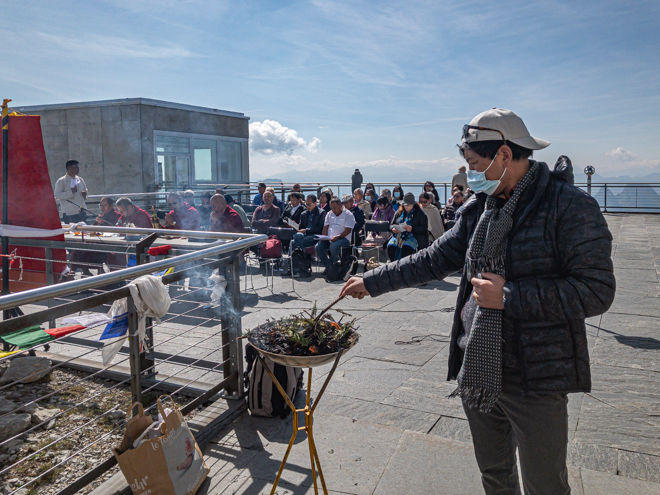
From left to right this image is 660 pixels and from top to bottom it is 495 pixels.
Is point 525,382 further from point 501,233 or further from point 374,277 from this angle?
point 374,277

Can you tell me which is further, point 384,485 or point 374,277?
point 384,485

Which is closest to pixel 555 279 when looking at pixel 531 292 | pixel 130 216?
pixel 531 292

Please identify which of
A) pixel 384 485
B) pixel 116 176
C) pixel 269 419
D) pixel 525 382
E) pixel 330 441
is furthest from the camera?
pixel 116 176

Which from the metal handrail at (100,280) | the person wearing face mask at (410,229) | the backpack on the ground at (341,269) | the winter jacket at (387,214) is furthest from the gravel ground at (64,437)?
the winter jacket at (387,214)

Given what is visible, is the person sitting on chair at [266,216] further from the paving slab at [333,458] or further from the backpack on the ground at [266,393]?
the paving slab at [333,458]

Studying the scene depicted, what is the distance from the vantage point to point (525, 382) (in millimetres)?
1884

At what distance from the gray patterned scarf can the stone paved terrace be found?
1.11 meters

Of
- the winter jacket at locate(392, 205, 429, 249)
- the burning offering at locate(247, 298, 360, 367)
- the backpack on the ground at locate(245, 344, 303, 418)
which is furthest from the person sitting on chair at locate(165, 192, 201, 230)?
the burning offering at locate(247, 298, 360, 367)

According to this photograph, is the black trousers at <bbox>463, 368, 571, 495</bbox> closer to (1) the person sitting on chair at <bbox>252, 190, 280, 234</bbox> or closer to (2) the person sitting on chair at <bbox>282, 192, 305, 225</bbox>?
(1) the person sitting on chair at <bbox>252, 190, 280, 234</bbox>

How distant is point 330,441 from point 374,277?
57.1 inches

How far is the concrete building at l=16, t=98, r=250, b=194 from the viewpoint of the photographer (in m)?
18.2

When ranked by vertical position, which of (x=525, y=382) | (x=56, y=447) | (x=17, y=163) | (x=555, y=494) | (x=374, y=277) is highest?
(x=17, y=163)

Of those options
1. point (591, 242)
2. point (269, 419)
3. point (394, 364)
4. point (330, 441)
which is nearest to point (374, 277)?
point (591, 242)

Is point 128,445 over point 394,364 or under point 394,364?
over
